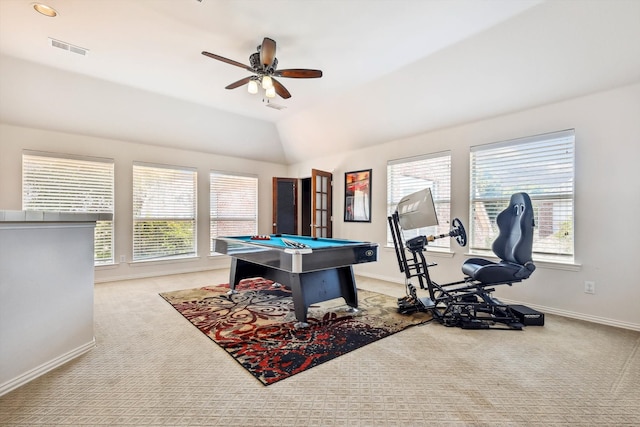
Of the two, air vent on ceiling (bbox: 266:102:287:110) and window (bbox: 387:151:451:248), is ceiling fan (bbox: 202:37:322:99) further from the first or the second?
window (bbox: 387:151:451:248)

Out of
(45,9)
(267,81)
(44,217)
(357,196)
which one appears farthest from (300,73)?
(357,196)

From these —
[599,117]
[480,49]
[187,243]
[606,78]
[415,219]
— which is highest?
[480,49]

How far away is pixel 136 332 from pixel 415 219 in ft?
10.3

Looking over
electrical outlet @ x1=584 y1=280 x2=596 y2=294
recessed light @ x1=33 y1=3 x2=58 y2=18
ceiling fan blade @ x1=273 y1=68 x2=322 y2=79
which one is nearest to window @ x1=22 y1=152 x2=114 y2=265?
recessed light @ x1=33 y1=3 x2=58 y2=18

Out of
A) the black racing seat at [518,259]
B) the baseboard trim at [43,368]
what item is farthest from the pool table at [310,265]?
the baseboard trim at [43,368]

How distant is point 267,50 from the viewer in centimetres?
304

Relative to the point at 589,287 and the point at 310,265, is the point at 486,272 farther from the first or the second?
the point at 310,265

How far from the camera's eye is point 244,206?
6723 millimetres

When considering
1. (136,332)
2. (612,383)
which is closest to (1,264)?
(136,332)

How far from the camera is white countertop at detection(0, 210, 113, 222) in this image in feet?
6.17

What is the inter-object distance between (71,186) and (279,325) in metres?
4.19

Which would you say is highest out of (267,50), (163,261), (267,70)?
(267,50)

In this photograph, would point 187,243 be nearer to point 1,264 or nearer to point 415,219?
point 1,264

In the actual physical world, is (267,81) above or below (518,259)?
above
